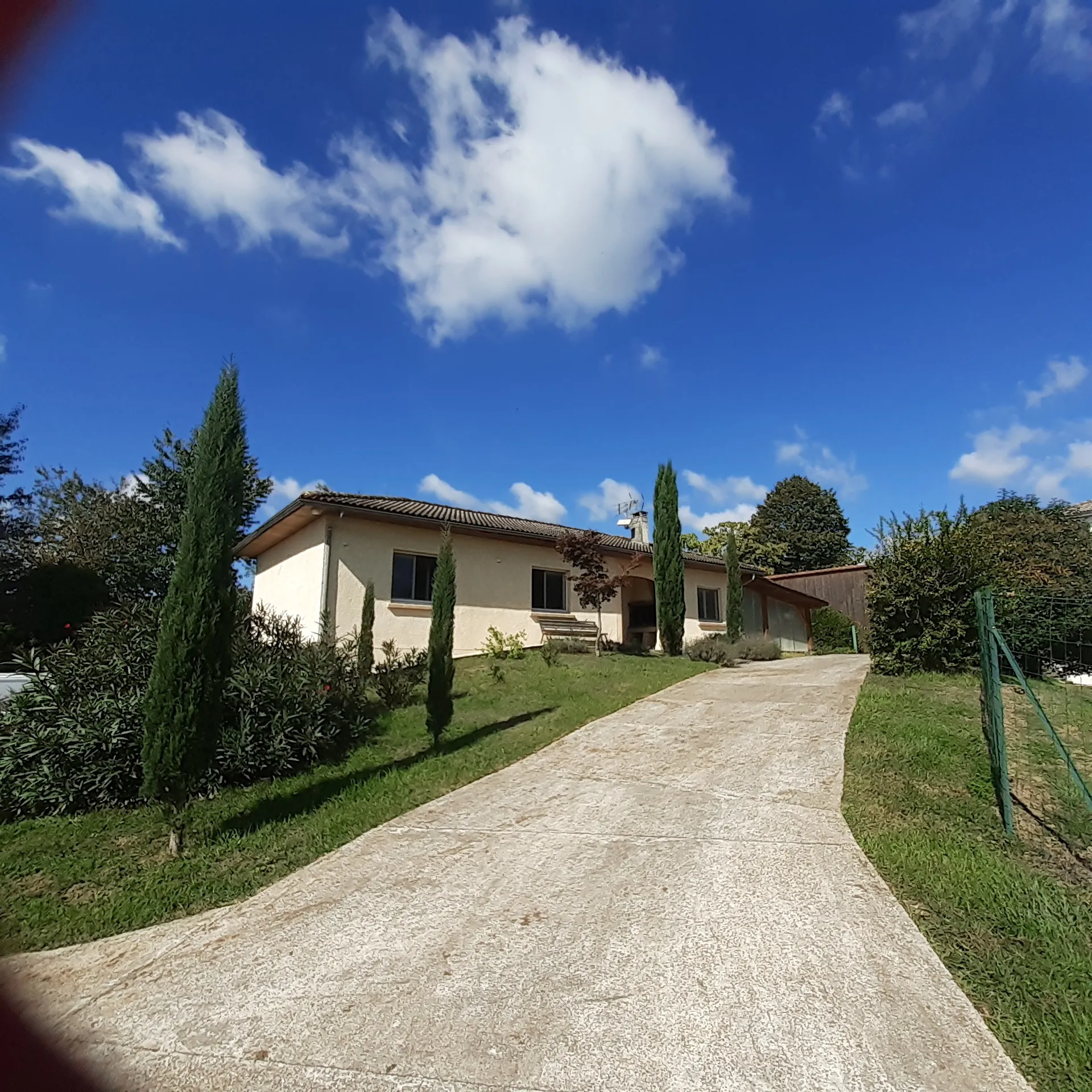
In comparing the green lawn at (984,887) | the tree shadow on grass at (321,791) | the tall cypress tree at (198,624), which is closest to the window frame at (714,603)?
the tree shadow on grass at (321,791)

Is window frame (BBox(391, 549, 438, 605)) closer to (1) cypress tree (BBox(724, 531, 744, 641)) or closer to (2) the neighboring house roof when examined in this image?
(2) the neighboring house roof

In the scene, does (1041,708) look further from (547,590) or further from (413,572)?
(547,590)

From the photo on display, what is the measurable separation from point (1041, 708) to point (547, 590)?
1325cm

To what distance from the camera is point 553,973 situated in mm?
3439

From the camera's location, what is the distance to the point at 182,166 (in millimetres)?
6750

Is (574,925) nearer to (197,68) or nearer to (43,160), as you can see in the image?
(43,160)

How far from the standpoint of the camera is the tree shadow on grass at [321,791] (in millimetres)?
6168

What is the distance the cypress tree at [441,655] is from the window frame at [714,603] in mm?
14831

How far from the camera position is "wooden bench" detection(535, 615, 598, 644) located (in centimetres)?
1712

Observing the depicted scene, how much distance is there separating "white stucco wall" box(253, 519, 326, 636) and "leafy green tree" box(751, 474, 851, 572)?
36.1 m

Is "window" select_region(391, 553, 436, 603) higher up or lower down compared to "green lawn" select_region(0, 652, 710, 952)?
higher up

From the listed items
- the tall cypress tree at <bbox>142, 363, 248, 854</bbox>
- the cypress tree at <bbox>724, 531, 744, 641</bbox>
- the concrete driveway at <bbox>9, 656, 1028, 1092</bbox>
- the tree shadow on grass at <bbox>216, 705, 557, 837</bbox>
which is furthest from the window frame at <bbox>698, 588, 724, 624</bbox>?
the tall cypress tree at <bbox>142, 363, 248, 854</bbox>

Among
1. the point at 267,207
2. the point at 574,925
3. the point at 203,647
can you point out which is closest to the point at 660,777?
the point at 574,925

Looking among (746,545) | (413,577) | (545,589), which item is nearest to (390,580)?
(413,577)
